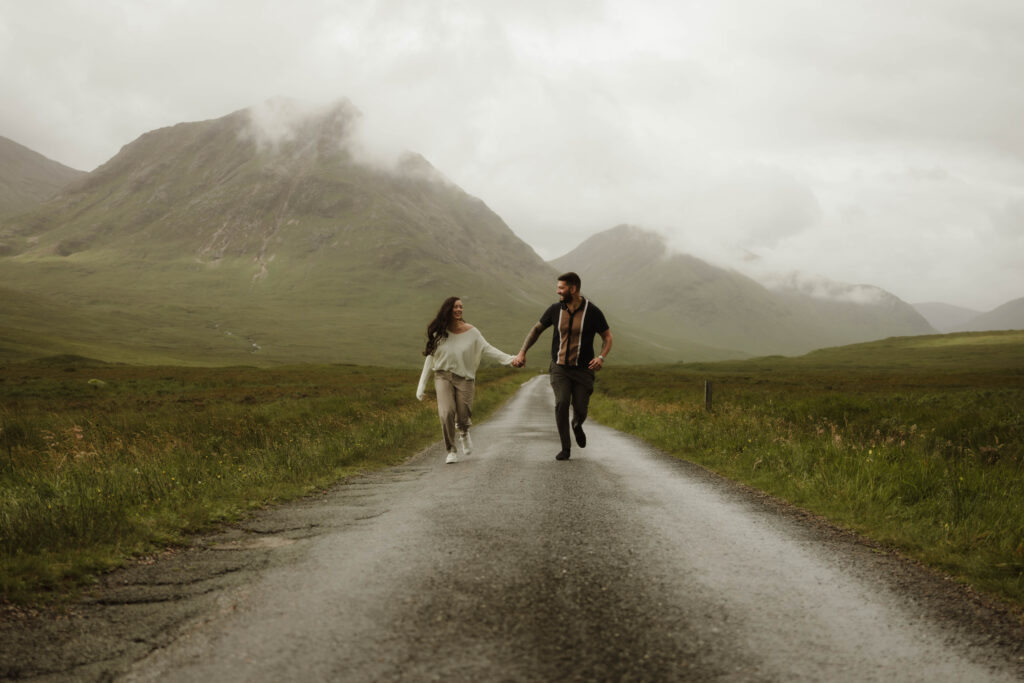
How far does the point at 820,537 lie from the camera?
6.28m

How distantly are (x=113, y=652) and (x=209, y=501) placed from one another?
4.36 meters

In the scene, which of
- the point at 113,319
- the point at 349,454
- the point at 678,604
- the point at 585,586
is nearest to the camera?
the point at 678,604

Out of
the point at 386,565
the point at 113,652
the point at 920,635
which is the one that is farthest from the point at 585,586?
the point at 113,652

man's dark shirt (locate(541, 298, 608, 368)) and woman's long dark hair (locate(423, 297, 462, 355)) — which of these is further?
woman's long dark hair (locate(423, 297, 462, 355))

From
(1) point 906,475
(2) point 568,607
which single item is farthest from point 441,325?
(2) point 568,607

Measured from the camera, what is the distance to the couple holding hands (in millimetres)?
10930

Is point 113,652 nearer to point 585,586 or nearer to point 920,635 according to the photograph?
point 585,586

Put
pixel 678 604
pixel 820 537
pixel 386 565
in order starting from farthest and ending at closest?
pixel 820 537, pixel 386 565, pixel 678 604

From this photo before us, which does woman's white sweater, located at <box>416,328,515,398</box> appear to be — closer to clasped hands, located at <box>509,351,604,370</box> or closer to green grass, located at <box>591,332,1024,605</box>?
clasped hands, located at <box>509,351,604,370</box>

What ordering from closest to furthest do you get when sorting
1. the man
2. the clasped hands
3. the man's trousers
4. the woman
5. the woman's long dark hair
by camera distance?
the clasped hands
the man
the man's trousers
the woman's long dark hair
the woman

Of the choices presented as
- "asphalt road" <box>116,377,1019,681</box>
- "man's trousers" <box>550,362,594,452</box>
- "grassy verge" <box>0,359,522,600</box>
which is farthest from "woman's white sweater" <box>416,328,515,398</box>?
"asphalt road" <box>116,377,1019,681</box>

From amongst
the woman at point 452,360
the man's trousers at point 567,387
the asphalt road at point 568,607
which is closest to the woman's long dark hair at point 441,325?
the woman at point 452,360

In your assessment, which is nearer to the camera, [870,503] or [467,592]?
[467,592]

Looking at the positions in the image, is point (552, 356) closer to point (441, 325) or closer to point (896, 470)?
point (441, 325)
